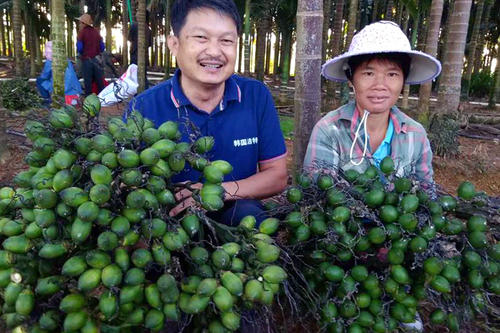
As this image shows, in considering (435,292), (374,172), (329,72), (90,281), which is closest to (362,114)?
(329,72)

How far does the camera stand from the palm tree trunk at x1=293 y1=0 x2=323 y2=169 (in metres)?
2.63

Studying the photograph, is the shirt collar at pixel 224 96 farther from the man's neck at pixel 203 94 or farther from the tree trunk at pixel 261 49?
the tree trunk at pixel 261 49

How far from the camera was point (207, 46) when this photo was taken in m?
2.12

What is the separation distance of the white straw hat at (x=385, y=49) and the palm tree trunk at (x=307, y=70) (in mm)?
103

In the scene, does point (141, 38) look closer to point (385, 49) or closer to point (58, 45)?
point (58, 45)

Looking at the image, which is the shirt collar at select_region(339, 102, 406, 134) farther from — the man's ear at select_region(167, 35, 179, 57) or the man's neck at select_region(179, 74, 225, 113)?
the man's ear at select_region(167, 35, 179, 57)

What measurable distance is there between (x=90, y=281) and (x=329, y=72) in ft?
6.37

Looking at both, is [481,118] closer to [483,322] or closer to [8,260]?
[483,322]

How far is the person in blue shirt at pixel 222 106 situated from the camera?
2115 mm

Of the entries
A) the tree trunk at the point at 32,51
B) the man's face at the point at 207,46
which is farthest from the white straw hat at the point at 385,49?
the tree trunk at the point at 32,51

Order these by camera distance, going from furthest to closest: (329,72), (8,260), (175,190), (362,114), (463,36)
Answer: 1. (463,36)
2. (329,72)
3. (362,114)
4. (175,190)
5. (8,260)

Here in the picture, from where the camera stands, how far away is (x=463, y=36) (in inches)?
221

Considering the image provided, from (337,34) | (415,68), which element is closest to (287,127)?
(337,34)

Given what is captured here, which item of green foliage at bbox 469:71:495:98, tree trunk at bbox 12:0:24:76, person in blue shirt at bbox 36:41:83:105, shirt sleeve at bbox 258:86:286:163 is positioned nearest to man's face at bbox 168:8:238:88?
shirt sleeve at bbox 258:86:286:163
